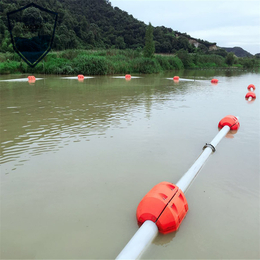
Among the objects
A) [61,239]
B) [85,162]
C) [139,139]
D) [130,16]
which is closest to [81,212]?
[61,239]

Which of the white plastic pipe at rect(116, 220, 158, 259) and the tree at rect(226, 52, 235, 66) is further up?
the tree at rect(226, 52, 235, 66)

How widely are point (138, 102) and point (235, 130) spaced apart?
12.6 feet

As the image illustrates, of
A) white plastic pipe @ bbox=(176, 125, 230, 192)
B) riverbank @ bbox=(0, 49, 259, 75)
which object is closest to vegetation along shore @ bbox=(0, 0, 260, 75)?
riverbank @ bbox=(0, 49, 259, 75)

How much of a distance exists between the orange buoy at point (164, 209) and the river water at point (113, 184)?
105 millimetres

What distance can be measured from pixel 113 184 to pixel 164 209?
0.98 meters

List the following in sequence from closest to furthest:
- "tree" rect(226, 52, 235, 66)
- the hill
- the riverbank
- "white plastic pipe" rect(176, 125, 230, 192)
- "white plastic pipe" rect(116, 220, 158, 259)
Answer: "white plastic pipe" rect(116, 220, 158, 259) → "white plastic pipe" rect(176, 125, 230, 192) → the riverbank → the hill → "tree" rect(226, 52, 235, 66)

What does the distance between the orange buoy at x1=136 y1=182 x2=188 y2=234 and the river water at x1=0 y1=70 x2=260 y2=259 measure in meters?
0.11

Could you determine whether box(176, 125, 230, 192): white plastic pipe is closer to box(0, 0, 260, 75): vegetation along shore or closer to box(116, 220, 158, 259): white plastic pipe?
box(116, 220, 158, 259): white plastic pipe

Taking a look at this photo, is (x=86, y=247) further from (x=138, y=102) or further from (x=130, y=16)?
(x=130, y=16)

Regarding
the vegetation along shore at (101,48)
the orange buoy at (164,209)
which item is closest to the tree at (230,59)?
the vegetation along shore at (101,48)

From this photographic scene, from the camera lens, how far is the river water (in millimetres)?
2001

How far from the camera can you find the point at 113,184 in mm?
2922

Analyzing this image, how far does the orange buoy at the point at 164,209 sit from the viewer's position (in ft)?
6.82

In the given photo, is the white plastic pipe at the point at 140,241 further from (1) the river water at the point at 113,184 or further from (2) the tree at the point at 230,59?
(2) the tree at the point at 230,59
